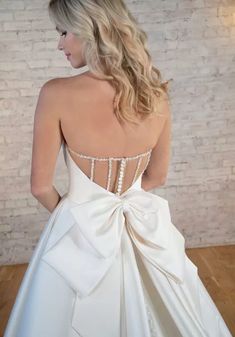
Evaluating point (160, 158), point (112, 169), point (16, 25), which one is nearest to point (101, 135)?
point (112, 169)

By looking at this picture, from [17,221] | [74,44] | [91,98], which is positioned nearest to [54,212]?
[91,98]

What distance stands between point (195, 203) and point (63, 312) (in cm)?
218

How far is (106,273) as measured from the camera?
3.92 ft

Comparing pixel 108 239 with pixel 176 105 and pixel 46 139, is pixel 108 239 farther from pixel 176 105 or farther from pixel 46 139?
pixel 176 105

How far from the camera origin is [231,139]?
3119 mm

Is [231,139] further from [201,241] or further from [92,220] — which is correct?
[92,220]

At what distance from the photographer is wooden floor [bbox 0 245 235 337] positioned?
242 centimetres

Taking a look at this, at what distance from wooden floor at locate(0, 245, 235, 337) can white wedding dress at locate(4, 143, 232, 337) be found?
41.9 inches

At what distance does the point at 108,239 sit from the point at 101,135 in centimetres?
30

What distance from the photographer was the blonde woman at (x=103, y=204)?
1.09 metres

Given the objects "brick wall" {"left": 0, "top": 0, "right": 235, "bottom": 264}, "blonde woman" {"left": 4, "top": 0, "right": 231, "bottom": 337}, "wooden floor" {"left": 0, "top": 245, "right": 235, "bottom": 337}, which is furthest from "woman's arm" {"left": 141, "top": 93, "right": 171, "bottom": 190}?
"brick wall" {"left": 0, "top": 0, "right": 235, "bottom": 264}

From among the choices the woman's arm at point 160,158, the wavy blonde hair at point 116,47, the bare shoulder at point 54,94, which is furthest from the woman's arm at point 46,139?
the woman's arm at point 160,158

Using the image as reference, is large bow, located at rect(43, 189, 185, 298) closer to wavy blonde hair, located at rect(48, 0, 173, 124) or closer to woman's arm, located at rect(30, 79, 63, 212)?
woman's arm, located at rect(30, 79, 63, 212)

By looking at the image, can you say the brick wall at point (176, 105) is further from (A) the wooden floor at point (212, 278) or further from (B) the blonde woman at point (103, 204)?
(B) the blonde woman at point (103, 204)
